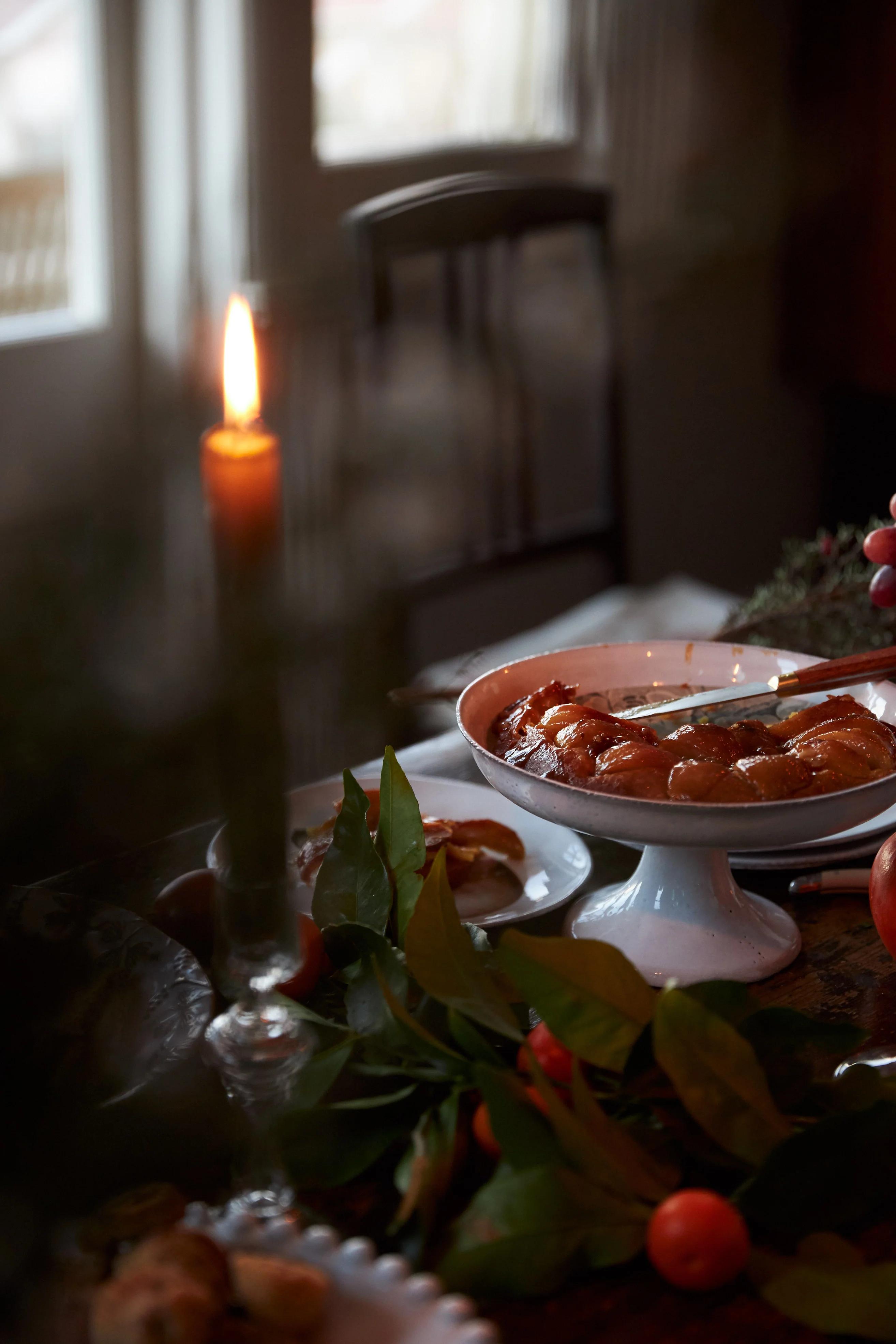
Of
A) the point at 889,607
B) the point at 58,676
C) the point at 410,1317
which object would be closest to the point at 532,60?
the point at 58,676

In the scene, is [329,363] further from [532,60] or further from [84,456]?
[532,60]

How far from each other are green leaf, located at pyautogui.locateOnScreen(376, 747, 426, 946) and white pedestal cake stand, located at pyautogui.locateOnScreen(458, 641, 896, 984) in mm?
67

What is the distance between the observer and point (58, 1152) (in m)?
0.53

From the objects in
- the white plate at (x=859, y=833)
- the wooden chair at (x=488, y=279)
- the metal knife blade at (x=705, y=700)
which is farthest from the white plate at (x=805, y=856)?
the wooden chair at (x=488, y=279)

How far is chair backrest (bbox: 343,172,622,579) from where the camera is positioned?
1.62m

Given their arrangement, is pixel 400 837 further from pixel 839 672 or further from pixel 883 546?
pixel 883 546

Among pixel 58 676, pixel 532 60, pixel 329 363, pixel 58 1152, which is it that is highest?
pixel 532 60

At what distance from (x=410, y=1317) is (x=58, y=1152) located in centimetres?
16

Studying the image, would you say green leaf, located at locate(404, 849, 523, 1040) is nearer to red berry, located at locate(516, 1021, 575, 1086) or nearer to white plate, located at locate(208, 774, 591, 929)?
red berry, located at locate(516, 1021, 575, 1086)

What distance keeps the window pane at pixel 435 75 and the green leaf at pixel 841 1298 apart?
2.01 metres

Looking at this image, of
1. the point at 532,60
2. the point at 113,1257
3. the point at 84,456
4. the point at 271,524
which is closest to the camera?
the point at 271,524

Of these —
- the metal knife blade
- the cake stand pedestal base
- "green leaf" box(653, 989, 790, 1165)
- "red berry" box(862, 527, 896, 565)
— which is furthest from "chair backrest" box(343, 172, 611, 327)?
"green leaf" box(653, 989, 790, 1165)

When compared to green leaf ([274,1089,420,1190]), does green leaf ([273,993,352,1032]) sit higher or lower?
higher

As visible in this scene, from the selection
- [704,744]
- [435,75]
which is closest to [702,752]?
[704,744]
